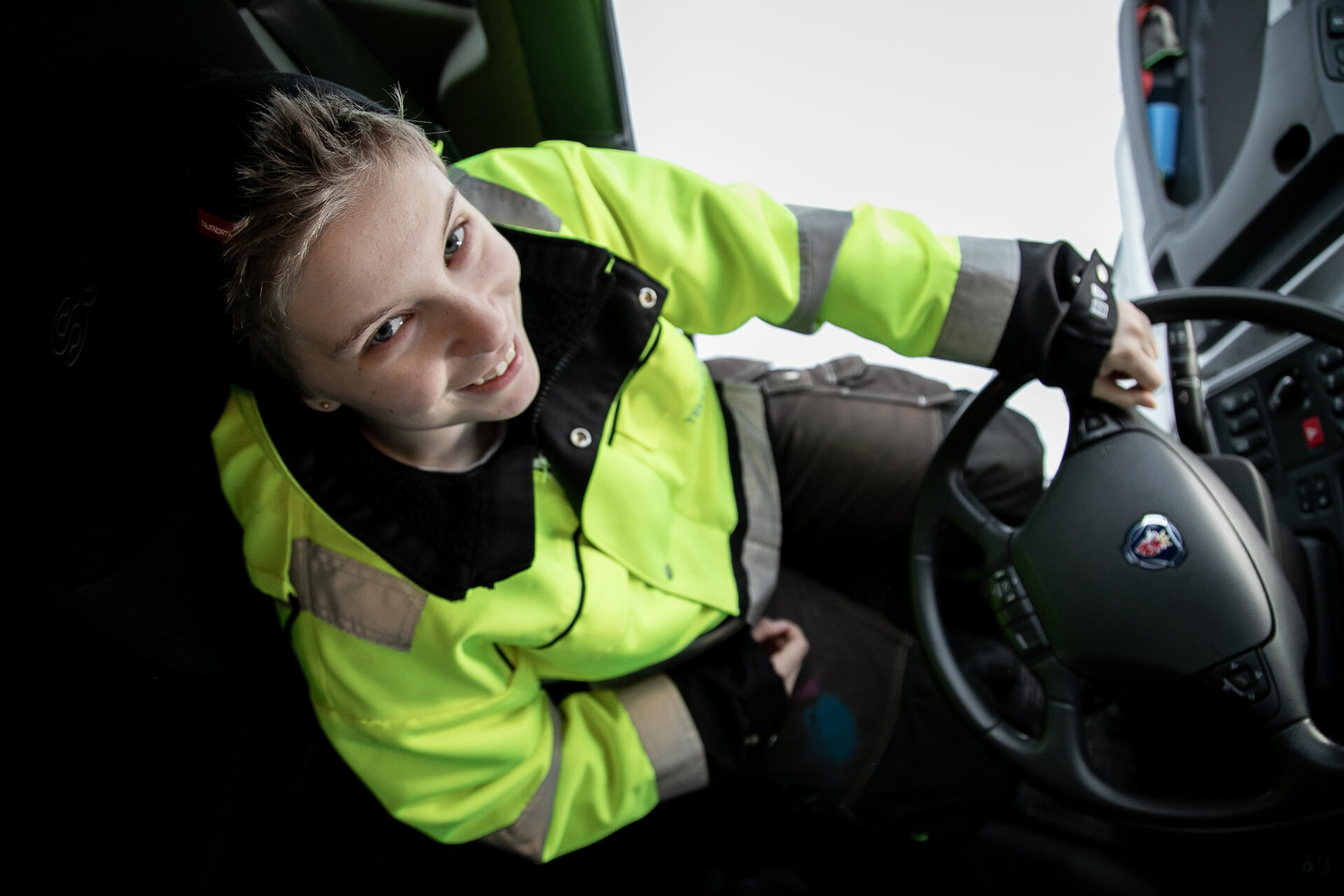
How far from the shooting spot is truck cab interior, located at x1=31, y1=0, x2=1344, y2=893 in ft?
1.69

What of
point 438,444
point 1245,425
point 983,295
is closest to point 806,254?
point 983,295

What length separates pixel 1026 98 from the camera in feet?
4.15

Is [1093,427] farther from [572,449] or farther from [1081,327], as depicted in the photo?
[572,449]

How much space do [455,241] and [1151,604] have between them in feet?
2.00

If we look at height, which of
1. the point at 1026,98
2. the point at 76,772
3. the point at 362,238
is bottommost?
the point at 76,772

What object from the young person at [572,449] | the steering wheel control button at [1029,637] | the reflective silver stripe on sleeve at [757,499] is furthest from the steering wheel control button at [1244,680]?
the reflective silver stripe on sleeve at [757,499]

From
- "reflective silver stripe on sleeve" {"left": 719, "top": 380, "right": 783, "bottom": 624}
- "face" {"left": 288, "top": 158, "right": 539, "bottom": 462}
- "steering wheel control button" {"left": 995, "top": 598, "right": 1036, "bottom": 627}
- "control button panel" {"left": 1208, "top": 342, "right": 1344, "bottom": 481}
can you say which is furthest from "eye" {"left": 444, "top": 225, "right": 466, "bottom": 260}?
"control button panel" {"left": 1208, "top": 342, "right": 1344, "bottom": 481}

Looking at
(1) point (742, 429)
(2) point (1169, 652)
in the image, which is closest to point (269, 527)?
(1) point (742, 429)

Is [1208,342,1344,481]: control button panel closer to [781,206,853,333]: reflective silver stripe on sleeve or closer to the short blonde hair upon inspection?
[781,206,853,333]: reflective silver stripe on sleeve

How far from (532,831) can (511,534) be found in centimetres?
31

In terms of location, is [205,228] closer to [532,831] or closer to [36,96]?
[36,96]

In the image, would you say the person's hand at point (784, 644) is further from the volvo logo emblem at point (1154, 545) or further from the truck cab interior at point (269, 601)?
the volvo logo emblem at point (1154, 545)

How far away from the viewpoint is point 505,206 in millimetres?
716

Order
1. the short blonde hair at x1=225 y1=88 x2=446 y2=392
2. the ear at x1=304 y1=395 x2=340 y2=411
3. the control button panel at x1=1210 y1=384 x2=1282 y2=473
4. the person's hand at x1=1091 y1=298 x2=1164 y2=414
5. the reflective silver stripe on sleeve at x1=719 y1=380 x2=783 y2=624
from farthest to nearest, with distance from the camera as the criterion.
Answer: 1. the reflective silver stripe on sleeve at x1=719 y1=380 x2=783 y2=624
2. the control button panel at x1=1210 y1=384 x2=1282 y2=473
3. the person's hand at x1=1091 y1=298 x2=1164 y2=414
4. the ear at x1=304 y1=395 x2=340 y2=411
5. the short blonde hair at x1=225 y1=88 x2=446 y2=392
